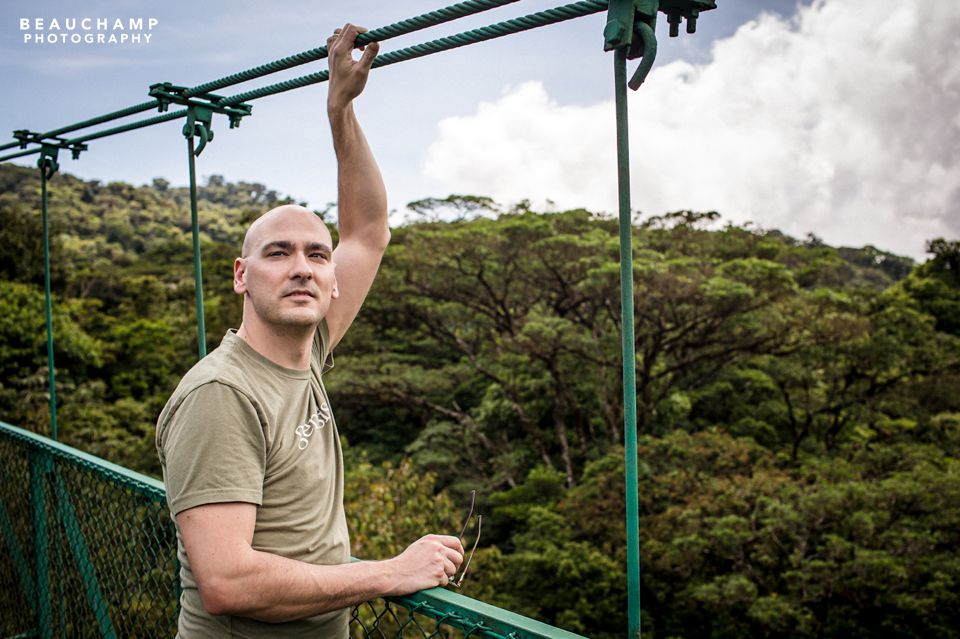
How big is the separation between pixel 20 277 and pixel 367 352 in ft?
23.7

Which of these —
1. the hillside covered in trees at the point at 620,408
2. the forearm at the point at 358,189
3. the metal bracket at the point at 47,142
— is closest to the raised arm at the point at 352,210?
the forearm at the point at 358,189

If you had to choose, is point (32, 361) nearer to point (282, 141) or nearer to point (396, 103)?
point (282, 141)

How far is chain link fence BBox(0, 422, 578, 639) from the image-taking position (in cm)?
161

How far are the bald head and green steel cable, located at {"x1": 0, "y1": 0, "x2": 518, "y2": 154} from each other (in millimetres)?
296

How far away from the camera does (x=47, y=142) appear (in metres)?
2.30

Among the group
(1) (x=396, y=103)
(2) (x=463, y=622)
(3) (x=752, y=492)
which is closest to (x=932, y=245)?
(3) (x=752, y=492)

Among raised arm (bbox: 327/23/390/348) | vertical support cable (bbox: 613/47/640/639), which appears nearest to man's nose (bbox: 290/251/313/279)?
raised arm (bbox: 327/23/390/348)

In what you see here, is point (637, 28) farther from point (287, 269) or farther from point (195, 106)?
point (195, 106)

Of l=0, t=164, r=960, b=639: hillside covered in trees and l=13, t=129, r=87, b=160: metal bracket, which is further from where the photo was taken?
l=0, t=164, r=960, b=639: hillside covered in trees

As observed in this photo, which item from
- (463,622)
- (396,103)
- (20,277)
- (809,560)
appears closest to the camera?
(463,622)

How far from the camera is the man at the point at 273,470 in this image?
0.89 meters

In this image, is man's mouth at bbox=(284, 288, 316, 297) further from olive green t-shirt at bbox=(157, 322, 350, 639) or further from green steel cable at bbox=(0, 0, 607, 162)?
green steel cable at bbox=(0, 0, 607, 162)

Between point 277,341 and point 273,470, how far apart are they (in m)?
0.19

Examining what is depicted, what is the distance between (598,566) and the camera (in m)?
7.77
